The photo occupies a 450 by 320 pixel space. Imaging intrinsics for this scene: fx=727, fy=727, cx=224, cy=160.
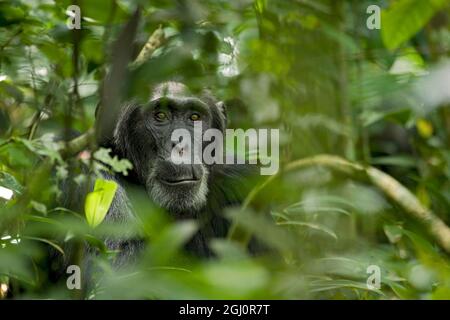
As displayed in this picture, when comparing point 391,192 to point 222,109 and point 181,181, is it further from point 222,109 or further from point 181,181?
point 222,109

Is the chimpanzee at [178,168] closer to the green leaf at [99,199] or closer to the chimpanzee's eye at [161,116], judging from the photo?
the chimpanzee's eye at [161,116]

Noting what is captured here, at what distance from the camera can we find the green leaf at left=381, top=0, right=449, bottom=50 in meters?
1.77

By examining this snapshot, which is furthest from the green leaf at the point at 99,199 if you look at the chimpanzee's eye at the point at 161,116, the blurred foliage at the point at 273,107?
the chimpanzee's eye at the point at 161,116

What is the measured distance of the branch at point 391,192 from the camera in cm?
163

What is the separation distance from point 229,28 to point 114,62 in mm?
971

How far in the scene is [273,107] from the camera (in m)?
2.50

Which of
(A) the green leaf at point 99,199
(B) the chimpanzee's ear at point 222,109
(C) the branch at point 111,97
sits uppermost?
(B) the chimpanzee's ear at point 222,109

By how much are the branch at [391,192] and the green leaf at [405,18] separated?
0.33 m

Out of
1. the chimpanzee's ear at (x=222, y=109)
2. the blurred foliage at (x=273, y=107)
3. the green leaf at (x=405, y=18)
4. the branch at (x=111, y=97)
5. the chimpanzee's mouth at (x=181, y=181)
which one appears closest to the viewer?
the branch at (x=111, y=97)

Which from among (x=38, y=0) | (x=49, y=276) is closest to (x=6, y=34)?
(x=38, y=0)

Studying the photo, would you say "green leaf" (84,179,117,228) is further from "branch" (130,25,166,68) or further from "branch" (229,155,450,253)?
"branch" (130,25,166,68)

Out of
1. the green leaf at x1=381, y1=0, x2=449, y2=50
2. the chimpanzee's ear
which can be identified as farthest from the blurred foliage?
the chimpanzee's ear

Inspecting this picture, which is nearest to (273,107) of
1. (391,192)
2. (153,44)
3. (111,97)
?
(153,44)

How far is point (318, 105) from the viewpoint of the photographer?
198 centimetres
